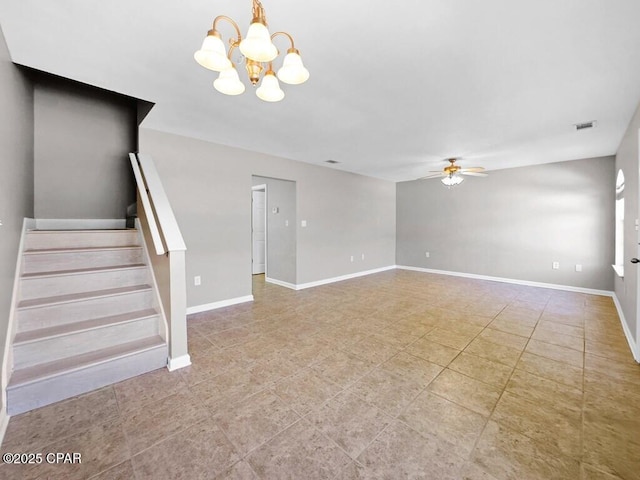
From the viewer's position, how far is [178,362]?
2.23m

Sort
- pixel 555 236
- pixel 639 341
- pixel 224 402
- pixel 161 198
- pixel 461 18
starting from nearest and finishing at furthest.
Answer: pixel 461 18
pixel 224 402
pixel 639 341
pixel 161 198
pixel 555 236

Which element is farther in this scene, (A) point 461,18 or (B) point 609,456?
(A) point 461,18

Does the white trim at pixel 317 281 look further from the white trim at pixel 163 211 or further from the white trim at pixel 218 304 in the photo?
the white trim at pixel 163 211

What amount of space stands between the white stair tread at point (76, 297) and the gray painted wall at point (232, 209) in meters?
1.07

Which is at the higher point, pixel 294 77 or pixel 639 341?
pixel 294 77

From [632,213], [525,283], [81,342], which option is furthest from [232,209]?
[525,283]

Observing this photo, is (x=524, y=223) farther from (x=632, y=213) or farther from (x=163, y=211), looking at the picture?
(x=163, y=211)

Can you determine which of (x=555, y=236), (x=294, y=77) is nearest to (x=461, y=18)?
(x=294, y=77)

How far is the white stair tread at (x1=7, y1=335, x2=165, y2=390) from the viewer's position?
5.68 ft

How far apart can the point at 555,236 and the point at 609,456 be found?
15.3 feet

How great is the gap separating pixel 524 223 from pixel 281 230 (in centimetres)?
480

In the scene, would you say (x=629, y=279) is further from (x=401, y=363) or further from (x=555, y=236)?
(x=401, y=363)

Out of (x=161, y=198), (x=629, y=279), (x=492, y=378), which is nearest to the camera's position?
(x=492, y=378)

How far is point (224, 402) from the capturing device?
71.4 inches
